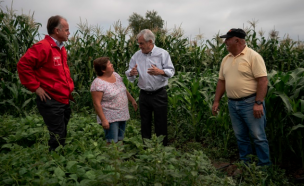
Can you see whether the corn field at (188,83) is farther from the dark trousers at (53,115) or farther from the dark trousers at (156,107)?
the dark trousers at (53,115)

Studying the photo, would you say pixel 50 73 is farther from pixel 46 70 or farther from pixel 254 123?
pixel 254 123

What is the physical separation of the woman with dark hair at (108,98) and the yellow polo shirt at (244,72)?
1.36 metres

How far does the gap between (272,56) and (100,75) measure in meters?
8.14

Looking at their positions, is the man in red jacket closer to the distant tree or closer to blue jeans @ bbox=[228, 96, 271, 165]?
blue jeans @ bbox=[228, 96, 271, 165]

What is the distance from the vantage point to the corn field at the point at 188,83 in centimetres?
351

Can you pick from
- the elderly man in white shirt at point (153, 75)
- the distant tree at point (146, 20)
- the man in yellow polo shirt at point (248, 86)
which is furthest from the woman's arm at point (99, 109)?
the distant tree at point (146, 20)

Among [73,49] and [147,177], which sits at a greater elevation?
[73,49]

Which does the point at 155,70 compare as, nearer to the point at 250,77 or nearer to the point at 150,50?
the point at 150,50

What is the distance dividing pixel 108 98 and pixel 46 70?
0.82 m

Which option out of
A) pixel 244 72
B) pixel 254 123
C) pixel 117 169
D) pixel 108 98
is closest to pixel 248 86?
pixel 244 72

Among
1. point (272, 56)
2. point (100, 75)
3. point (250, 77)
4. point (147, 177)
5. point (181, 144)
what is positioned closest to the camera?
point (147, 177)

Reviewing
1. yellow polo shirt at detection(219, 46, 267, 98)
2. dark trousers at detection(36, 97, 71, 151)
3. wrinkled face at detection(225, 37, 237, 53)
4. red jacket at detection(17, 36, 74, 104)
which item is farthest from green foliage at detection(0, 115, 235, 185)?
wrinkled face at detection(225, 37, 237, 53)

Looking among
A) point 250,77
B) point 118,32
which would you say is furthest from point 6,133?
point 118,32

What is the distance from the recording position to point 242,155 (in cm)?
355
